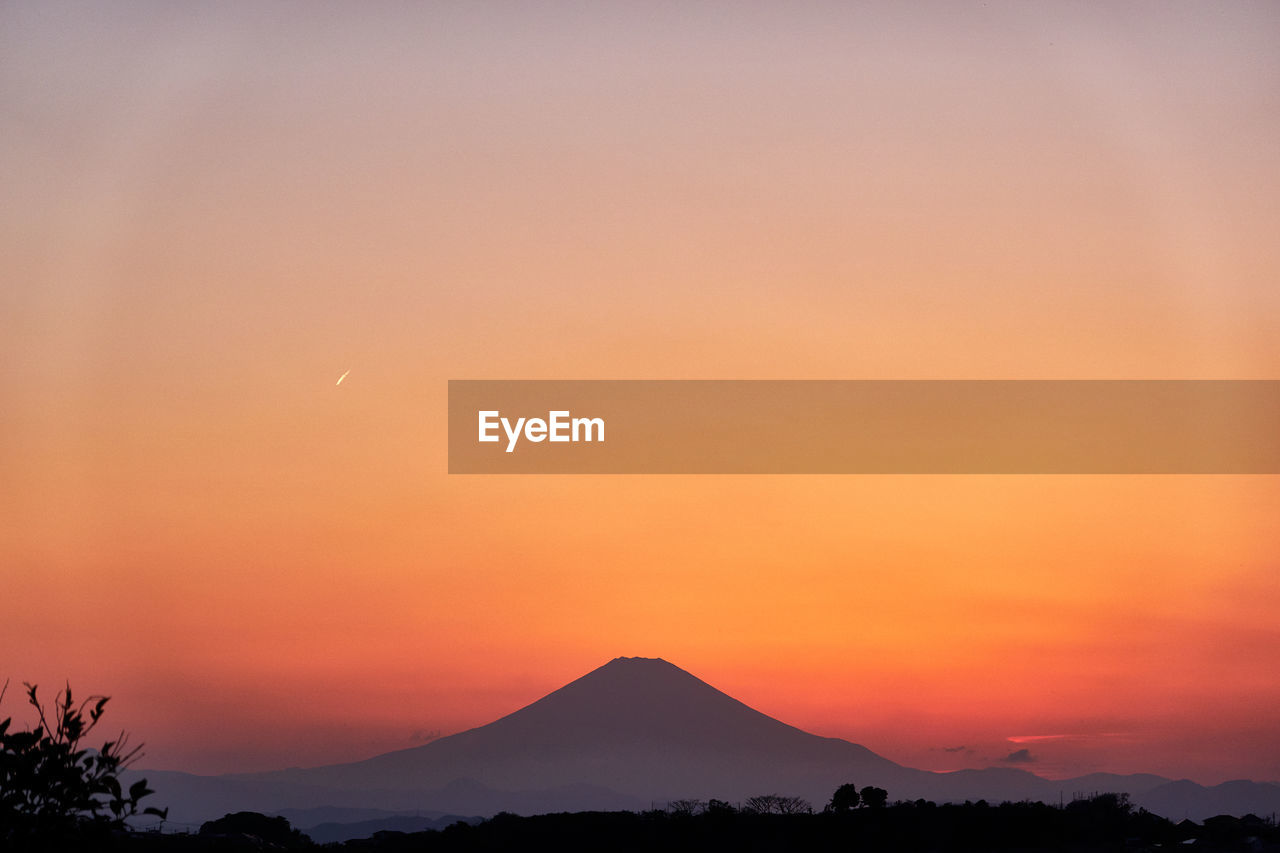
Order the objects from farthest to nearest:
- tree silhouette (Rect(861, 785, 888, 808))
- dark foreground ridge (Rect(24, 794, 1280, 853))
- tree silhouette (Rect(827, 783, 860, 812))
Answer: tree silhouette (Rect(827, 783, 860, 812)) < tree silhouette (Rect(861, 785, 888, 808)) < dark foreground ridge (Rect(24, 794, 1280, 853))

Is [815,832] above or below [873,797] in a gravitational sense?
below

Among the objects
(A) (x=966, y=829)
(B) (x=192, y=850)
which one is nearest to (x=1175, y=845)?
(A) (x=966, y=829)

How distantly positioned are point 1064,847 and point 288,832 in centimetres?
3934

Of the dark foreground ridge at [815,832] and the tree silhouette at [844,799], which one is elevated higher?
the tree silhouette at [844,799]

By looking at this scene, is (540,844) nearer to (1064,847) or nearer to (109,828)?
(1064,847)

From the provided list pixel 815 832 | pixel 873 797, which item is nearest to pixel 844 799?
→ pixel 873 797

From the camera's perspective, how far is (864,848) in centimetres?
6062

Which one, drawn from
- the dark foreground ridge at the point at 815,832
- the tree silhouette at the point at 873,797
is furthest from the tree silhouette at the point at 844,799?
the dark foreground ridge at the point at 815,832

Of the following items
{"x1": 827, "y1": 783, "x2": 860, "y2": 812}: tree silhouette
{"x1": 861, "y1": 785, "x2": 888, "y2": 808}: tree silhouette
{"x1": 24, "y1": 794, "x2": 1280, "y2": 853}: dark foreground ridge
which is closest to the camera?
{"x1": 24, "y1": 794, "x2": 1280, "y2": 853}: dark foreground ridge

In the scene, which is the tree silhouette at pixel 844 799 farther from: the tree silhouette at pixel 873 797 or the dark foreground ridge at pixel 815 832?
the dark foreground ridge at pixel 815 832

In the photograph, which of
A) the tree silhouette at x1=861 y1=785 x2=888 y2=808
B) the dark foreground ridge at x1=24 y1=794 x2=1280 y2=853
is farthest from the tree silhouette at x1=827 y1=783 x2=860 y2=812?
the dark foreground ridge at x1=24 y1=794 x2=1280 y2=853

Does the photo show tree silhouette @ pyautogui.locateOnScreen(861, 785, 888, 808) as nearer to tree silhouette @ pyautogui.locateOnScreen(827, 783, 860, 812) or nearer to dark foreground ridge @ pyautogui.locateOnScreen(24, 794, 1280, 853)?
tree silhouette @ pyautogui.locateOnScreen(827, 783, 860, 812)

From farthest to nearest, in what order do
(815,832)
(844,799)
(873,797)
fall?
Result: (844,799), (873,797), (815,832)

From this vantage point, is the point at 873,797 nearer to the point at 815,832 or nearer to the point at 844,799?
the point at 844,799
